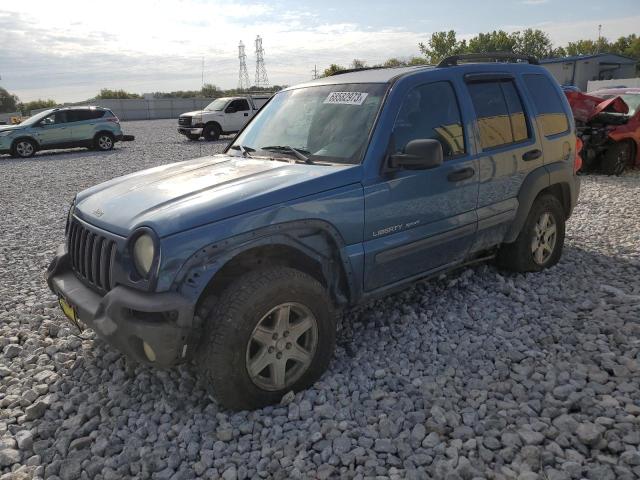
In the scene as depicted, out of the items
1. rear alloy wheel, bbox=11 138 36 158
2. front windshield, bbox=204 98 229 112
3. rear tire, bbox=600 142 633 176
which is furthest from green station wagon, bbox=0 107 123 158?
rear tire, bbox=600 142 633 176

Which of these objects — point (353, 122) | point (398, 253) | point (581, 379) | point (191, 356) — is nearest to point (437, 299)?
point (398, 253)

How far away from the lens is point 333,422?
9.40ft

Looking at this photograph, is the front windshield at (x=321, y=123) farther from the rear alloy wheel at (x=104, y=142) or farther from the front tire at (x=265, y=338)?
the rear alloy wheel at (x=104, y=142)

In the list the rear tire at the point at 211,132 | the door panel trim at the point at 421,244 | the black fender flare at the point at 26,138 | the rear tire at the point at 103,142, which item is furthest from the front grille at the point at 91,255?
the rear tire at the point at 211,132

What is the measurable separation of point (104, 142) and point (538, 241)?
17056mm

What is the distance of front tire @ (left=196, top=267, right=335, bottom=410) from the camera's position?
277 centimetres

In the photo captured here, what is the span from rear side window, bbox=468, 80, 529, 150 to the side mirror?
99 centimetres

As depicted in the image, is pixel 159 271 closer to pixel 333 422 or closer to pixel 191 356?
pixel 191 356

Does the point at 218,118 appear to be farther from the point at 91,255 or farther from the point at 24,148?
the point at 91,255

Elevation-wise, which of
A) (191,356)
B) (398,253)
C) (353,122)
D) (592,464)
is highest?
(353,122)

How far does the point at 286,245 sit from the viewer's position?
3051 millimetres

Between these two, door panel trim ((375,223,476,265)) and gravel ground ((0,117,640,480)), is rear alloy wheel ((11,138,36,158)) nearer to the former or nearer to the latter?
gravel ground ((0,117,640,480))

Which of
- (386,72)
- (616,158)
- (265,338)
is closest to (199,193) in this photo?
(265,338)

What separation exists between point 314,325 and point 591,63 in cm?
4909
